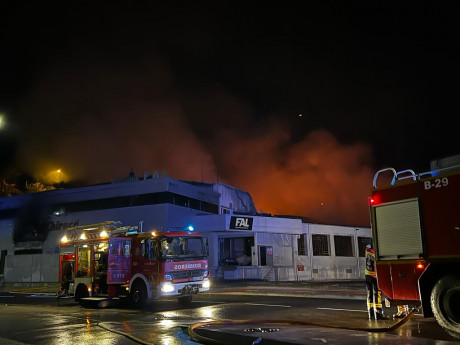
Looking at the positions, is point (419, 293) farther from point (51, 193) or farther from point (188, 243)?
point (51, 193)

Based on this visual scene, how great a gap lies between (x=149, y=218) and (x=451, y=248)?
25.0 meters

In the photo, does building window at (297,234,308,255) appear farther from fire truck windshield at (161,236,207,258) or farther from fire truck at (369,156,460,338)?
fire truck at (369,156,460,338)

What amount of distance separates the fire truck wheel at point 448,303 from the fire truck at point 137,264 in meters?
8.36

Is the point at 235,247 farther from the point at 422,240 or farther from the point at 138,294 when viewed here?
the point at 422,240

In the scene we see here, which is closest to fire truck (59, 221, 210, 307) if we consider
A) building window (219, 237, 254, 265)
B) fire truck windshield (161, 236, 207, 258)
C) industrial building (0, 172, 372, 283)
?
fire truck windshield (161, 236, 207, 258)

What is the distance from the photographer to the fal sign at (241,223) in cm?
2712

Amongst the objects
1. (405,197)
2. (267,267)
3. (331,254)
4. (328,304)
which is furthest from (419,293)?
(331,254)

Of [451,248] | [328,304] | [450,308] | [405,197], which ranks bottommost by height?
[328,304]

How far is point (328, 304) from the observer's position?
12.5 m

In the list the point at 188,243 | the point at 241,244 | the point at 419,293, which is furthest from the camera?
the point at 241,244

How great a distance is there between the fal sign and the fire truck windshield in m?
12.7

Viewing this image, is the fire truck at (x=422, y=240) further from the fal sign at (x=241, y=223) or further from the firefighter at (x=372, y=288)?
the fal sign at (x=241, y=223)

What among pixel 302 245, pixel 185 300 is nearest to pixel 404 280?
pixel 185 300

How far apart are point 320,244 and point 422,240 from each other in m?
25.6
